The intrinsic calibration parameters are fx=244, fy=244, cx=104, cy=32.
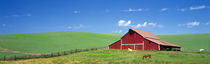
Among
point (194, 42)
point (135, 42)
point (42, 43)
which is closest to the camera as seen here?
point (135, 42)

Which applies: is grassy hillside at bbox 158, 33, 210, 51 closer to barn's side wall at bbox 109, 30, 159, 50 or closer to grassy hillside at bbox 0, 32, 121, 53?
barn's side wall at bbox 109, 30, 159, 50

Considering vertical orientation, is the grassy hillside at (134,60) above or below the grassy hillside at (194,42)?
below

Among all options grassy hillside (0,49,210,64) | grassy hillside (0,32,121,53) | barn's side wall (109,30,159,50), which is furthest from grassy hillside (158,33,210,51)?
grassy hillside (0,49,210,64)

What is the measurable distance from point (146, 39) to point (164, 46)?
199 inches

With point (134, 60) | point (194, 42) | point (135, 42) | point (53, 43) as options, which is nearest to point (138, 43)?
point (135, 42)

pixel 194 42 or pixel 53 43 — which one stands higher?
pixel 53 43

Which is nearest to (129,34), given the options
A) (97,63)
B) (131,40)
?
(131,40)

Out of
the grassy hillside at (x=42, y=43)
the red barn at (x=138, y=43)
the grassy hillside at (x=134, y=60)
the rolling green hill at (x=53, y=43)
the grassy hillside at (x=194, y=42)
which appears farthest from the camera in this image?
the grassy hillside at (x=194, y=42)

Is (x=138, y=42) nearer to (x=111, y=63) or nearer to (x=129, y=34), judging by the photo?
(x=129, y=34)

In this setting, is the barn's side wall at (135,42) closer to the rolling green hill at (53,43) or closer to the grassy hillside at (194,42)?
the rolling green hill at (53,43)

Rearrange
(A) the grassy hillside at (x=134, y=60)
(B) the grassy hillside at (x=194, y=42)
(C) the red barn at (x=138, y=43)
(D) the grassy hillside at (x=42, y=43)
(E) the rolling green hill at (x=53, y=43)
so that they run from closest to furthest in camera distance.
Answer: (A) the grassy hillside at (x=134, y=60), (C) the red barn at (x=138, y=43), (D) the grassy hillside at (x=42, y=43), (E) the rolling green hill at (x=53, y=43), (B) the grassy hillside at (x=194, y=42)

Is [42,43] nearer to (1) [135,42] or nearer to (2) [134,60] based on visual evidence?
(1) [135,42]

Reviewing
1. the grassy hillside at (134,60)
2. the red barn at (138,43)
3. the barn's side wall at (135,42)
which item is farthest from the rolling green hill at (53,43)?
the grassy hillside at (134,60)

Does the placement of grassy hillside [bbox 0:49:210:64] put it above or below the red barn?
below
